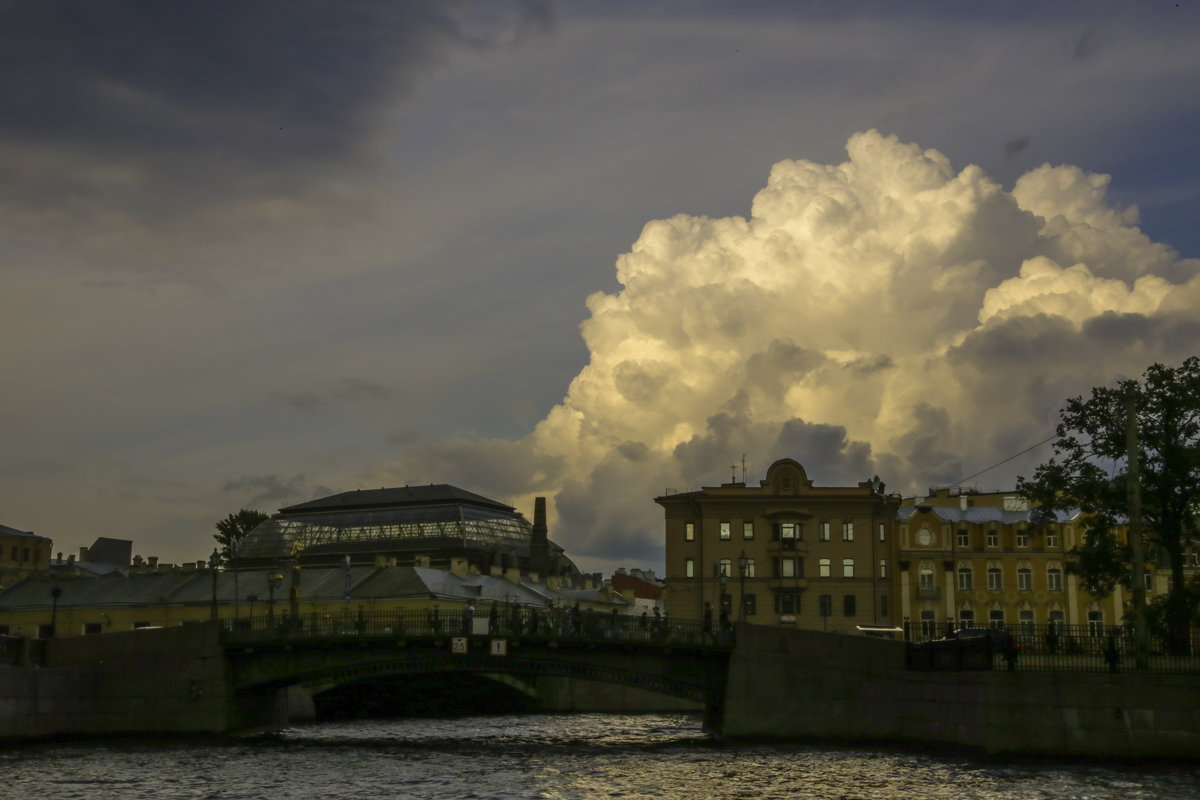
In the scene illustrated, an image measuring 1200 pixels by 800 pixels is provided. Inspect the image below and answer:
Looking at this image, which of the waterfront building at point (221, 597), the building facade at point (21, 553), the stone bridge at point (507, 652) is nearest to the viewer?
the stone bridge at point (507, 652)

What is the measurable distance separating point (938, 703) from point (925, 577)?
2105 inches

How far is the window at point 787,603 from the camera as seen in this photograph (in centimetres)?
10388

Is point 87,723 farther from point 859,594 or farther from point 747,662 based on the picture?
point 859,594

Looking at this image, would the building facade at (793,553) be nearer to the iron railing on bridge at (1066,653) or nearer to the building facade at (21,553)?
the iron railing on bridge at (1066,653)

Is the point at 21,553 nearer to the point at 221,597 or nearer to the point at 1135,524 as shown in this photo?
the point at 221,597

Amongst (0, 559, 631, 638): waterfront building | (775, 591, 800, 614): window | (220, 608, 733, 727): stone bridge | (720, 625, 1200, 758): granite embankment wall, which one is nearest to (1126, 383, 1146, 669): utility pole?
(720, 625, 1200, 758): granite embankment wall

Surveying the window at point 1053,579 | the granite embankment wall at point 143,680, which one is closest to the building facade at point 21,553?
the granite embankment wall at point 143,680

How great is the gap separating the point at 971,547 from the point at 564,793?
67525mm

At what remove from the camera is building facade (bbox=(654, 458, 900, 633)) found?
341 ft

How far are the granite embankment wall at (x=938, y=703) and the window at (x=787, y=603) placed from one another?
45.2 m

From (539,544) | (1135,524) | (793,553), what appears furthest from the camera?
(539,544)

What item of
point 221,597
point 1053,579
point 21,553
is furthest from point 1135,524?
point 21,553

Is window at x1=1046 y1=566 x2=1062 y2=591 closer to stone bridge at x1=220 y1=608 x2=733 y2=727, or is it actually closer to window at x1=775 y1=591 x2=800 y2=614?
window at x1=775 y1=591 x2=800 y2=614

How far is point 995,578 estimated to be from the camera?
105 meters
